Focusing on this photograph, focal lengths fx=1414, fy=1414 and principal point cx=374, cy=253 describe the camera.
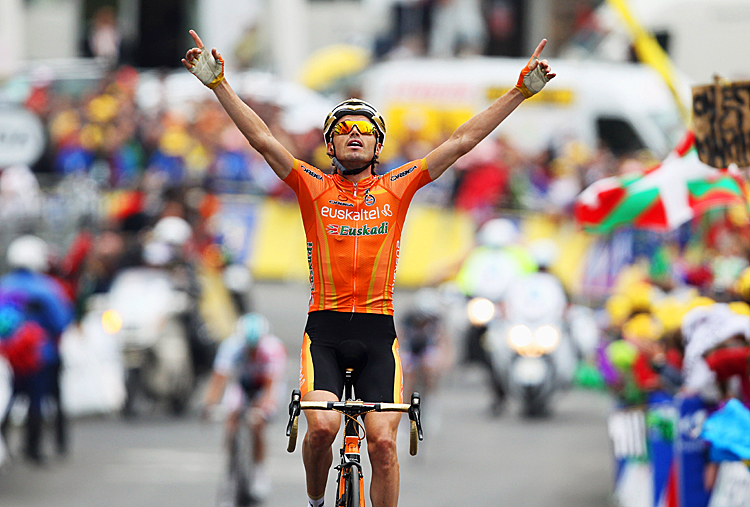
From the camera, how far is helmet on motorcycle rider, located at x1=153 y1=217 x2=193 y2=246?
1859 centimetres

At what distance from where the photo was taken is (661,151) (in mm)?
25031

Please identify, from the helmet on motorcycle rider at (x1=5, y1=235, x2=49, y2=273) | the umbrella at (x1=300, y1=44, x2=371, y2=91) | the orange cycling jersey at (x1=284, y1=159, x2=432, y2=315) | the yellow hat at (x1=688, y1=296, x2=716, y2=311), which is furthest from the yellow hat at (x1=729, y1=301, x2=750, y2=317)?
the umbrella at (x1=300, y1=44, x2=371, y2=91)

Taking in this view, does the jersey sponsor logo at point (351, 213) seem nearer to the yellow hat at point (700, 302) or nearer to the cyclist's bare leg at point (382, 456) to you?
the cyclist's bare leg at point (382, 456)

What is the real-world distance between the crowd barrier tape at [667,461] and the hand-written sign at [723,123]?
1668 mm

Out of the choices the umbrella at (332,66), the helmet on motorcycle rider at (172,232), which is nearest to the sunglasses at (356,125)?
the helmet on motorcycle rider at (172,232)

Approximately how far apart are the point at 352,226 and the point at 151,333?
11.4 meters

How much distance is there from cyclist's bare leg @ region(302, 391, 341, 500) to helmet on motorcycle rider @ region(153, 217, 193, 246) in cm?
1176

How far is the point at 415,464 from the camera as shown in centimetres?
1537

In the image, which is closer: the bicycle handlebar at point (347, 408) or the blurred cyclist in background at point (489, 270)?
the bicycle handlebar at point (347, 408)

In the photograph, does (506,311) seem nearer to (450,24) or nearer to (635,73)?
(635,73)

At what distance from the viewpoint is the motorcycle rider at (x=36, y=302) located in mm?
15133

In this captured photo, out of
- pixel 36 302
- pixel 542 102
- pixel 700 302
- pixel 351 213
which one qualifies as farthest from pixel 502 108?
pixel 542 102

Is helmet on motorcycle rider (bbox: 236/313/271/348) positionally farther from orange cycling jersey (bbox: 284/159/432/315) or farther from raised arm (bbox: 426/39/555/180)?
→ raised arm (bbox: 426/39/555/180)

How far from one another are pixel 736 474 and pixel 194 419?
419 inches
